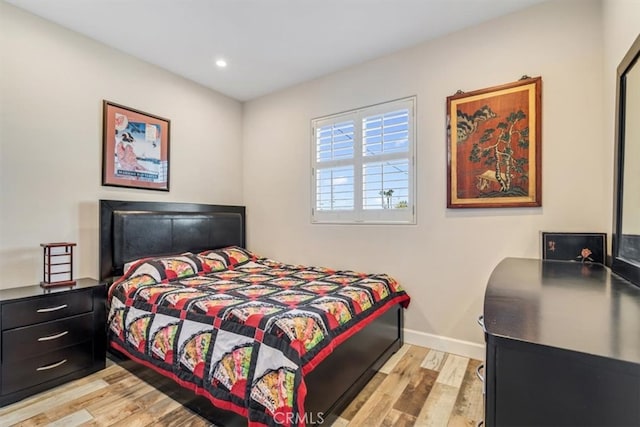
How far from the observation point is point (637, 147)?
1436 millimetres

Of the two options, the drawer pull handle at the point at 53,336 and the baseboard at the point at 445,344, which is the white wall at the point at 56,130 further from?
the baseboard at the point at 445,344

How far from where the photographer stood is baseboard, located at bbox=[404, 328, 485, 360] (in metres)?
2.49

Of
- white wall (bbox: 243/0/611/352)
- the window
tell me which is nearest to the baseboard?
white wall (bbox: 243/0/611/352)

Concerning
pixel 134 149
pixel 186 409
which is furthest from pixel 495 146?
pixel 134 149

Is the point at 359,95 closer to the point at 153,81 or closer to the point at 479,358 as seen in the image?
the point at 153,81

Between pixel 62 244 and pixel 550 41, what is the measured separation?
402cm

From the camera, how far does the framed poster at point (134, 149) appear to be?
2.79 meters

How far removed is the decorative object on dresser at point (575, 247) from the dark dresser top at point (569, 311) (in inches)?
17.7

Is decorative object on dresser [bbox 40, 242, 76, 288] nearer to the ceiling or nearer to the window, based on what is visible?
the ceiling

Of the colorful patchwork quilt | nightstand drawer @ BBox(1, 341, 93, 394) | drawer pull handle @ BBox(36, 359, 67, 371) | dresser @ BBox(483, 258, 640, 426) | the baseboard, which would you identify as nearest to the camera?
dresser @ BBox(483, 258, 640, 426)

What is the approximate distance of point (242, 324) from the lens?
5.49 feet

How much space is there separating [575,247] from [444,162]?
1111mm

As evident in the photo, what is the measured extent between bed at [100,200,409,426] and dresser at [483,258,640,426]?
0.95 meters

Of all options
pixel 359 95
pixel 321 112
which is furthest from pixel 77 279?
pixel 359 95
